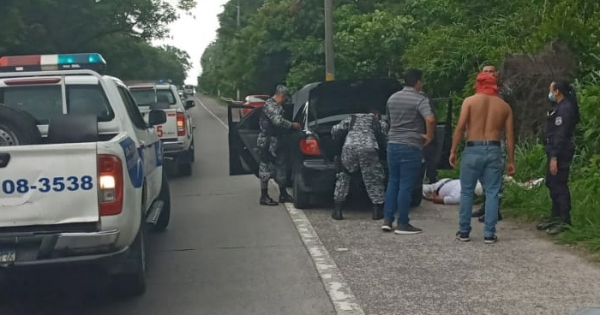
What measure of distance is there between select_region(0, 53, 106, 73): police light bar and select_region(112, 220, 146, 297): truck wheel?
186 inches

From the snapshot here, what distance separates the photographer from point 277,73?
3444 cm

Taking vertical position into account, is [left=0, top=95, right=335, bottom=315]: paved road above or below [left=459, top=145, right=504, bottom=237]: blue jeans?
below

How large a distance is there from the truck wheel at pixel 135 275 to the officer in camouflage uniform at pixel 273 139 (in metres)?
4.29

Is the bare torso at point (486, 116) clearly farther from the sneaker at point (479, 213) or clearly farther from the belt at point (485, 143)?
the sneaker at point (479, 213)

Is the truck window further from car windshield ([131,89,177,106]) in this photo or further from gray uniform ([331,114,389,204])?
car windshield ([131,89,177,106])

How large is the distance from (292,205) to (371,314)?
17.8 ft

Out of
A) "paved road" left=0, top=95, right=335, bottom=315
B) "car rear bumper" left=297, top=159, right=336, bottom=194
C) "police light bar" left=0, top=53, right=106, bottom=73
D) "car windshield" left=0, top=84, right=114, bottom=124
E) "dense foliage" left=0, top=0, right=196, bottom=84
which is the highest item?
"dense foliage" left=0, top=0, right=196, bottom=84

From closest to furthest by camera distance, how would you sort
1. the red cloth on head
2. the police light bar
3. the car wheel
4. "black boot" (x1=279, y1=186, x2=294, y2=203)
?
the red cloth on head < the car wheel < the police light bar < "black boot" (x1=279, y1=186, x2=294, y2=203)

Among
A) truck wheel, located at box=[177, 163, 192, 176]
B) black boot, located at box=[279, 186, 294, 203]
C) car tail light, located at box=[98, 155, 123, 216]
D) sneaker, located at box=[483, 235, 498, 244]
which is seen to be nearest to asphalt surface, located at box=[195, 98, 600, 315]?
sneaker, located at box=[483, 235, 498, 244]

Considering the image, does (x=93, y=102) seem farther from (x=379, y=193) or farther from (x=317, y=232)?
(x=379, y=193)

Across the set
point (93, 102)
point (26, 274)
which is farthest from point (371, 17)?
point (26, 274)

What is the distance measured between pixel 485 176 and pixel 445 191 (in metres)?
2.94

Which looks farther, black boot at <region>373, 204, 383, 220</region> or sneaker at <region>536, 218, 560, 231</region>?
black boot at <region>373, 204, 383, 220</region>

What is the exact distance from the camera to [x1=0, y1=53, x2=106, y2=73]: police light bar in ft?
38.2
